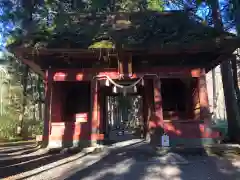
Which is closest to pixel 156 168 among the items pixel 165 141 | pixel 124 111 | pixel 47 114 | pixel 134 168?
pixel 134 168

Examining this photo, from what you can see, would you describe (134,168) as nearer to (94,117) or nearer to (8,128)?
(94,117)

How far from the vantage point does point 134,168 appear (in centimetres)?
702

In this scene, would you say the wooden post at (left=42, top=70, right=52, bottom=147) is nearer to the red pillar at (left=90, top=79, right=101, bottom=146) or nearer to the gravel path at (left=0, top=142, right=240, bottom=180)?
the red pillar at (left=90, top=79, right=101, bottom=146)

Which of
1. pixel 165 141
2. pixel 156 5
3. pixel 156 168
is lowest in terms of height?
pixel 156 168

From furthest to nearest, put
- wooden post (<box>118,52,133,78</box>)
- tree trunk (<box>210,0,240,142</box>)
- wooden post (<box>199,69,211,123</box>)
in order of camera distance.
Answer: tree trunk (<box>210,0,240,142</box>) → wooden post (<box>118,52,133,78</box>) → wooden post (<box>199,69,211,123</box>)

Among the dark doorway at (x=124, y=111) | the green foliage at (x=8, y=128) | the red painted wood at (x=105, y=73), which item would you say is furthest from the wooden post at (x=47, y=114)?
the dark doorway at (x=124, y=111)

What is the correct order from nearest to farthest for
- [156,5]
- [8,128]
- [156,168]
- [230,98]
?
[156,168]
[230,98]
[156,5]
[8,128]

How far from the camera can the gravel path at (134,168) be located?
Answer: 20.0 ft

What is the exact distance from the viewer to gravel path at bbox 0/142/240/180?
611cm

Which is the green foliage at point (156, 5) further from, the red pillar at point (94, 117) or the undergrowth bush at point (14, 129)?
the undergrowth bush at point (14, 129)

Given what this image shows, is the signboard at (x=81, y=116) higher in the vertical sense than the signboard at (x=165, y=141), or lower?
higher

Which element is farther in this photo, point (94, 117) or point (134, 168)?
point (94, 117)

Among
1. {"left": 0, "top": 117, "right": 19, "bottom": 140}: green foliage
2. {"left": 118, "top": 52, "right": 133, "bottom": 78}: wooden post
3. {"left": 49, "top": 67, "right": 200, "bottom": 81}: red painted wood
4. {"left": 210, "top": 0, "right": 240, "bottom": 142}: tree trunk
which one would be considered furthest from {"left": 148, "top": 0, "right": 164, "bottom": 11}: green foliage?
{"left": 0, "top": 117, "right": 19, "bottom": 140}: green foliage

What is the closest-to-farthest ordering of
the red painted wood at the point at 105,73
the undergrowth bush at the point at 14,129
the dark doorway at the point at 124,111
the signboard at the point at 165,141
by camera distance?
the signboard at the point at 165,141
the red painted wood at the point at 105,73
the undergrowth bush at the point at 14,129
the dark doorway at the point at 124,111
